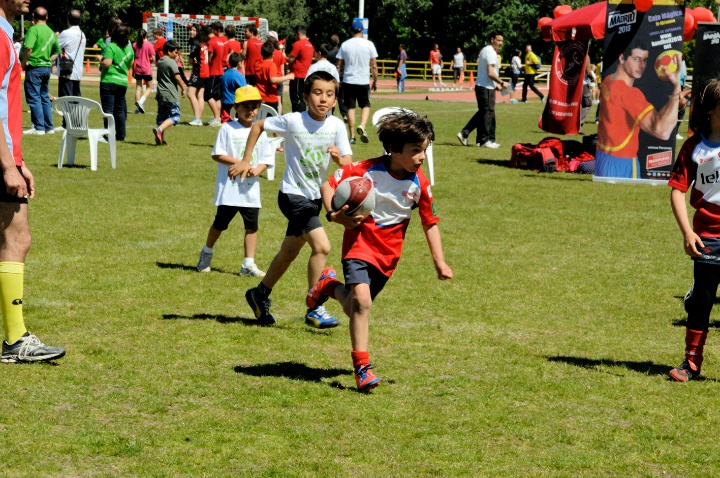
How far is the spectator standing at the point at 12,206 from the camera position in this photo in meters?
5.89

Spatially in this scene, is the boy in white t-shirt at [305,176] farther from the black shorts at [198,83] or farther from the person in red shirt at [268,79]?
the black shorts at [198,83]

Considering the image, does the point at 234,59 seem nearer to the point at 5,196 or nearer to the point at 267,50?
the point at 267,50

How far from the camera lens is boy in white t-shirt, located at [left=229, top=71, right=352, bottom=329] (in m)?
7.61

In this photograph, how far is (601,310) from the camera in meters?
8.52

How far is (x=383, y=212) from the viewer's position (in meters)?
6.16

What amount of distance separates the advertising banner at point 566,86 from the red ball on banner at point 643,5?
3.90 meters

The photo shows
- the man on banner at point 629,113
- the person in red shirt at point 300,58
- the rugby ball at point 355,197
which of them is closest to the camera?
the rugby ball at point 355,197

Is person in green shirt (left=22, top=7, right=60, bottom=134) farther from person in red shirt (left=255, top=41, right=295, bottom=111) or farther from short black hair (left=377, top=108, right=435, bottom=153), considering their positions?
short black hair (left=377, top=108, right=435, bottom=153)

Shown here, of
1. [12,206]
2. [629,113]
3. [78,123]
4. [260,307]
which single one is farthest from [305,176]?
[78,123]

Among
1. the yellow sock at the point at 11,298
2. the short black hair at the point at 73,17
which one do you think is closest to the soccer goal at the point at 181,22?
the short black hair at the point at 73,17

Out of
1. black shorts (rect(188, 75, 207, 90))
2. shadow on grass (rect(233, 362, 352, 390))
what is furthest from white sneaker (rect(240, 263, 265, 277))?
black shorts (rect(188, 75, 207, 90))

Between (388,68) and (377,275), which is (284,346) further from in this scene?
(388,68)

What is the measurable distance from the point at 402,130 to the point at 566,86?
14171mm

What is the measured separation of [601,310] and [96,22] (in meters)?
66.7
